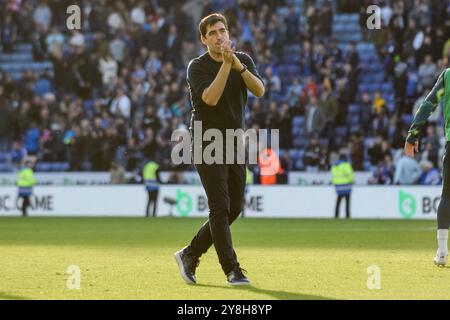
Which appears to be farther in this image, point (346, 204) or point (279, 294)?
point (346, 204)

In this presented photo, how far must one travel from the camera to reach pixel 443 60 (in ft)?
104

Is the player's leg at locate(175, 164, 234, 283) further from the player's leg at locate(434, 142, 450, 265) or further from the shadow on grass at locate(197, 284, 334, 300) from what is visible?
the player's leg at locate(434, 142, 450, 265)

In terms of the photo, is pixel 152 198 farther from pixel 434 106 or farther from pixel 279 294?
pixel 279 294

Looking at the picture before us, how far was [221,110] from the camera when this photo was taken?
1133cm

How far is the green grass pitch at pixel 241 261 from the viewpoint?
416 inches

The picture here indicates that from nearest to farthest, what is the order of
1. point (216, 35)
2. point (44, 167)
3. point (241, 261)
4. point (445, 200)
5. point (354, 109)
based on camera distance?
1. point (216, 35)
2. point (445, 200)
3. point (241, 261)
4. point (354, 109)
5. point (44, 167)

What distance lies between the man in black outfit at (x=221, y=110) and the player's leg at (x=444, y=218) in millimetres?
2807

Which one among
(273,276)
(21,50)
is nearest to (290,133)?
(21,50)

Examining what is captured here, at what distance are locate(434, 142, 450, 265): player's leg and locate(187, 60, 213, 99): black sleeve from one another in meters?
3.24

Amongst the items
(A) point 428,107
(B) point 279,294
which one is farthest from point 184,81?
(B) point 279,294

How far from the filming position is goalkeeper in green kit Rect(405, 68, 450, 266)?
43.3 feet

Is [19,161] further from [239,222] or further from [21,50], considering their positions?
[239,222]

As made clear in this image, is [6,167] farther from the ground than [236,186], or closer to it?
closer to it

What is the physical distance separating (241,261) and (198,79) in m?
3.91
